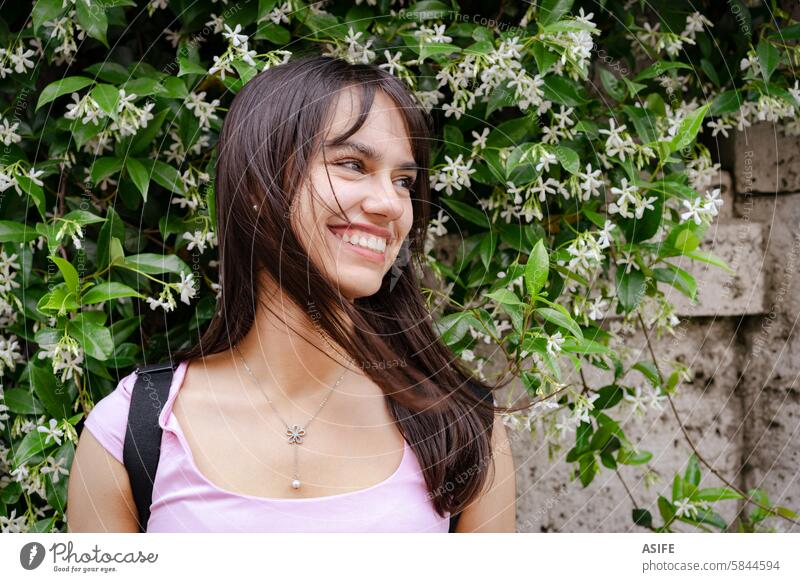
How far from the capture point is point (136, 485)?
2.83ft

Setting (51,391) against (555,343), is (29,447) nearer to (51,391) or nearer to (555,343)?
(51,391)

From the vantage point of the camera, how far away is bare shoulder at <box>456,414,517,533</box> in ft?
3.12

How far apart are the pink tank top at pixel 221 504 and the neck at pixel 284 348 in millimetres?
105

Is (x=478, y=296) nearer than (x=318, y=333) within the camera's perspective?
No

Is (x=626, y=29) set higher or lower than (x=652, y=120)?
higher

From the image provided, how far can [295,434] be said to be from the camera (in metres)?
0.92

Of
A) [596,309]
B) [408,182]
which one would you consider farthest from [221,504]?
[596,309]

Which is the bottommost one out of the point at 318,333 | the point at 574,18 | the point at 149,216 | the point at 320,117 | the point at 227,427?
the point at 227,427

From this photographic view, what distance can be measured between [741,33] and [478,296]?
573mm

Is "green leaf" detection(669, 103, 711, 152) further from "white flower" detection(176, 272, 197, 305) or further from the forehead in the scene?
"white flower" detection(176, 272, 197, 305)

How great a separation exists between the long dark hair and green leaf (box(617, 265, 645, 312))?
226 mm

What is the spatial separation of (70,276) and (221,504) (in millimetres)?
328

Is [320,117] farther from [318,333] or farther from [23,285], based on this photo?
[23,285]
